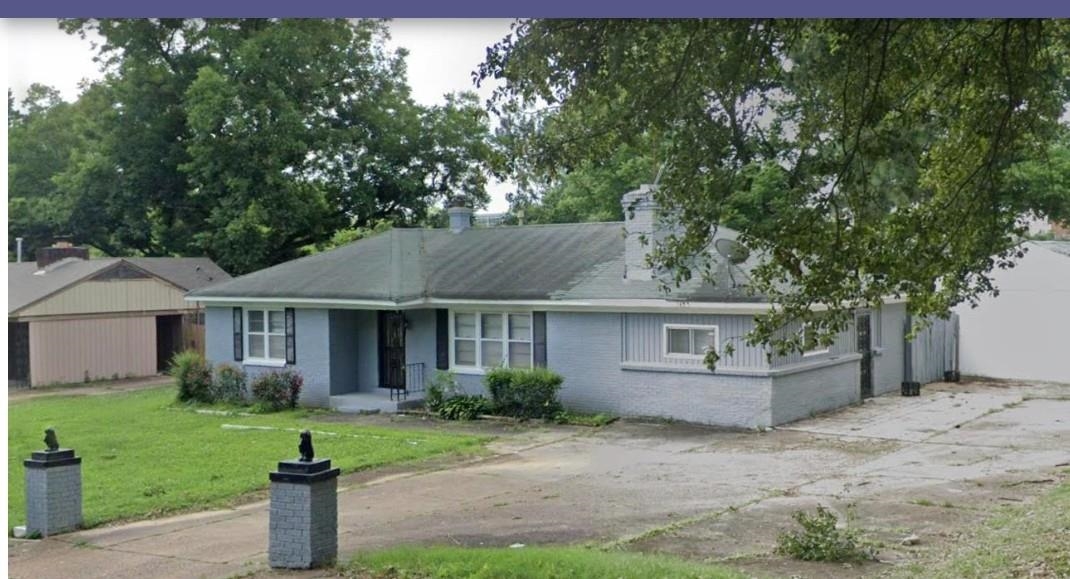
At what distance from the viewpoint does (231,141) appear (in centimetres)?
1084

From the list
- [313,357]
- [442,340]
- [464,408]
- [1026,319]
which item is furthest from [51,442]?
[1026,319]

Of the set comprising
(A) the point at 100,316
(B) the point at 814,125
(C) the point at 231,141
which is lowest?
(A) the point at 100,316

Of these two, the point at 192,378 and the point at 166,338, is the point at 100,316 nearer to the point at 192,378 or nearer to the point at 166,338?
the point at 166,338

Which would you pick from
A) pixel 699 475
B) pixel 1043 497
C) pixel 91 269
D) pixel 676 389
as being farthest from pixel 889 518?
pixel 91 269

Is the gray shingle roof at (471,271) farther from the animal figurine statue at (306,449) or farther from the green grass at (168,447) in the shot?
the animal figurine statue at (306,449)

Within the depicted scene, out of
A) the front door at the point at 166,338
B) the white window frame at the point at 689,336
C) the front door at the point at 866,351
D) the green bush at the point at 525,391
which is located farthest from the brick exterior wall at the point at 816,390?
the front door at the point at 166,338

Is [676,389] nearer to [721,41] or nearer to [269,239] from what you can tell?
[269,239]

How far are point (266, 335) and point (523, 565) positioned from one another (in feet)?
33.2

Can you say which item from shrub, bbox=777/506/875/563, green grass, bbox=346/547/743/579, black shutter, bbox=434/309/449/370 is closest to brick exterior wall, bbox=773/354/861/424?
black shutter, bbox=434/309/449/370

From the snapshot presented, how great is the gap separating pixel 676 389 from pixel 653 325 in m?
0.85

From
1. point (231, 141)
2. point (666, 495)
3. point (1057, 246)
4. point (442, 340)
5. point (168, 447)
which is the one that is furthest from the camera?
point (1057, 246)

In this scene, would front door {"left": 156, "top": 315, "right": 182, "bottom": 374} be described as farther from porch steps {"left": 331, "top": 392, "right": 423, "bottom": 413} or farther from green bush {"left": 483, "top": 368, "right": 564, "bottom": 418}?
green bush {"left": 483, "top": 368, "right": 564, "bottom": 418}

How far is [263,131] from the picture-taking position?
410 inches

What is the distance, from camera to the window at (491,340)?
14.6 meters
